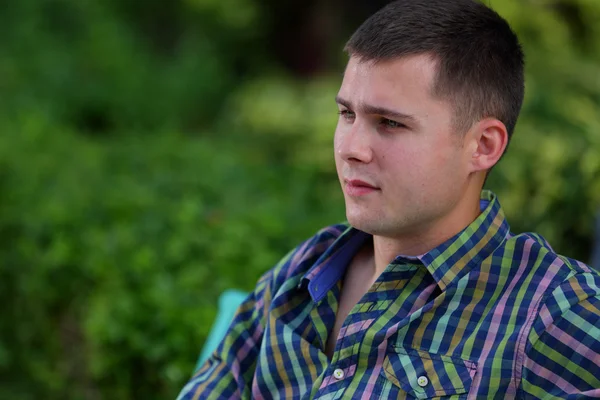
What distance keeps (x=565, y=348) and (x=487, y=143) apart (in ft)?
1.68

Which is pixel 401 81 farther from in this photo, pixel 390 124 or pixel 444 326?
pixel 444 326

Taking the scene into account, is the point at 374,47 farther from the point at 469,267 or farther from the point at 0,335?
the point at 0,335

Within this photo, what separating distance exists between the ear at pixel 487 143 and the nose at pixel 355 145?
241 mm

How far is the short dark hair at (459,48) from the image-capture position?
6.13 feet

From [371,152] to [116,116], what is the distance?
21.9ft

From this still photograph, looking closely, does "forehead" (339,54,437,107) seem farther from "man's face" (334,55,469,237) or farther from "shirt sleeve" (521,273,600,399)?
"shirt sleeve" (521,273,600,399)

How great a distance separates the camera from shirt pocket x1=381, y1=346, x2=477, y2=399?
1761mm

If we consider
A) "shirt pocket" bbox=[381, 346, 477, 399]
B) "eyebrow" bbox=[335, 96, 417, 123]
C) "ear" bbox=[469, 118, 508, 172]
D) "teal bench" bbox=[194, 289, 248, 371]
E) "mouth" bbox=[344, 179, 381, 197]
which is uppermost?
"eyebrow" bbox=[335, 96, 417, 123]

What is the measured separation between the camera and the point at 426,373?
181cm

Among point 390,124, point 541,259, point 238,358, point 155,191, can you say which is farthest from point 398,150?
point 155,191

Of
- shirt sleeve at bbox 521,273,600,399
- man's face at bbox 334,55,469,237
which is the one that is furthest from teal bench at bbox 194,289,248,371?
shirt sleeve at bbox 521,273,600,399

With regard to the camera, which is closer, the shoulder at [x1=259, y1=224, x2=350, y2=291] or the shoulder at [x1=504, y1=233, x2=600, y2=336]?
the shoulder at [x1=504, y1=233, x2=600, y2=336]

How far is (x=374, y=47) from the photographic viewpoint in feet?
6.20

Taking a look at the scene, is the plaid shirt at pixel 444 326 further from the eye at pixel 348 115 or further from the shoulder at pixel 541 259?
the eye at pixel 348 115
